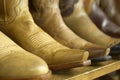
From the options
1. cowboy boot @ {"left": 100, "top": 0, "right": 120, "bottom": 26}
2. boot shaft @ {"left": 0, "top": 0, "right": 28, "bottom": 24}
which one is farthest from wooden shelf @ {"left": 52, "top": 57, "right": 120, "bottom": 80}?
cowboy boot @ {"left": 100, "top": 0, "right": 120, "bottom": 26}

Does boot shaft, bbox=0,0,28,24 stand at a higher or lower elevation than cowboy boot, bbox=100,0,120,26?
higher

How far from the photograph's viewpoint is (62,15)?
98 centimetres

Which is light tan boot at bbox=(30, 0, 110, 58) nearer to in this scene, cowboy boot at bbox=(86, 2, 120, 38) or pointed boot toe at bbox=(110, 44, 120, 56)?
pointed boot toe at bbox=(110, 44, 120, 56)

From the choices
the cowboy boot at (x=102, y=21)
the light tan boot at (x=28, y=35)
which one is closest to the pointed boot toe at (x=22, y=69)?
the light tan boot at (x=28, y=35)

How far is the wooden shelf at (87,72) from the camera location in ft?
2.32

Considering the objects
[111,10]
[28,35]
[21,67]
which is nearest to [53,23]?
[28,35]

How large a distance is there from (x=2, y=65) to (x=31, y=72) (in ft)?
0.22

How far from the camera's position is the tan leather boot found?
613mm

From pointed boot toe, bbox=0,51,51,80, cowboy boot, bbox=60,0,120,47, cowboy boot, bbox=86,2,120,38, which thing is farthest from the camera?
cowboy boot, bbox=86,2,120,38

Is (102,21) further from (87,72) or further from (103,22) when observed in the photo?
(87,72)

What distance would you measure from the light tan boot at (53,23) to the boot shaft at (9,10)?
8 cm

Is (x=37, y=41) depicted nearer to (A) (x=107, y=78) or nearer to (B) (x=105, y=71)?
(B) (x=105, y=71)

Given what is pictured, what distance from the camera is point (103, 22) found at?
1.21 meters

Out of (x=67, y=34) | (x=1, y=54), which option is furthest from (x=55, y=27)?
(x=1, y=54)
